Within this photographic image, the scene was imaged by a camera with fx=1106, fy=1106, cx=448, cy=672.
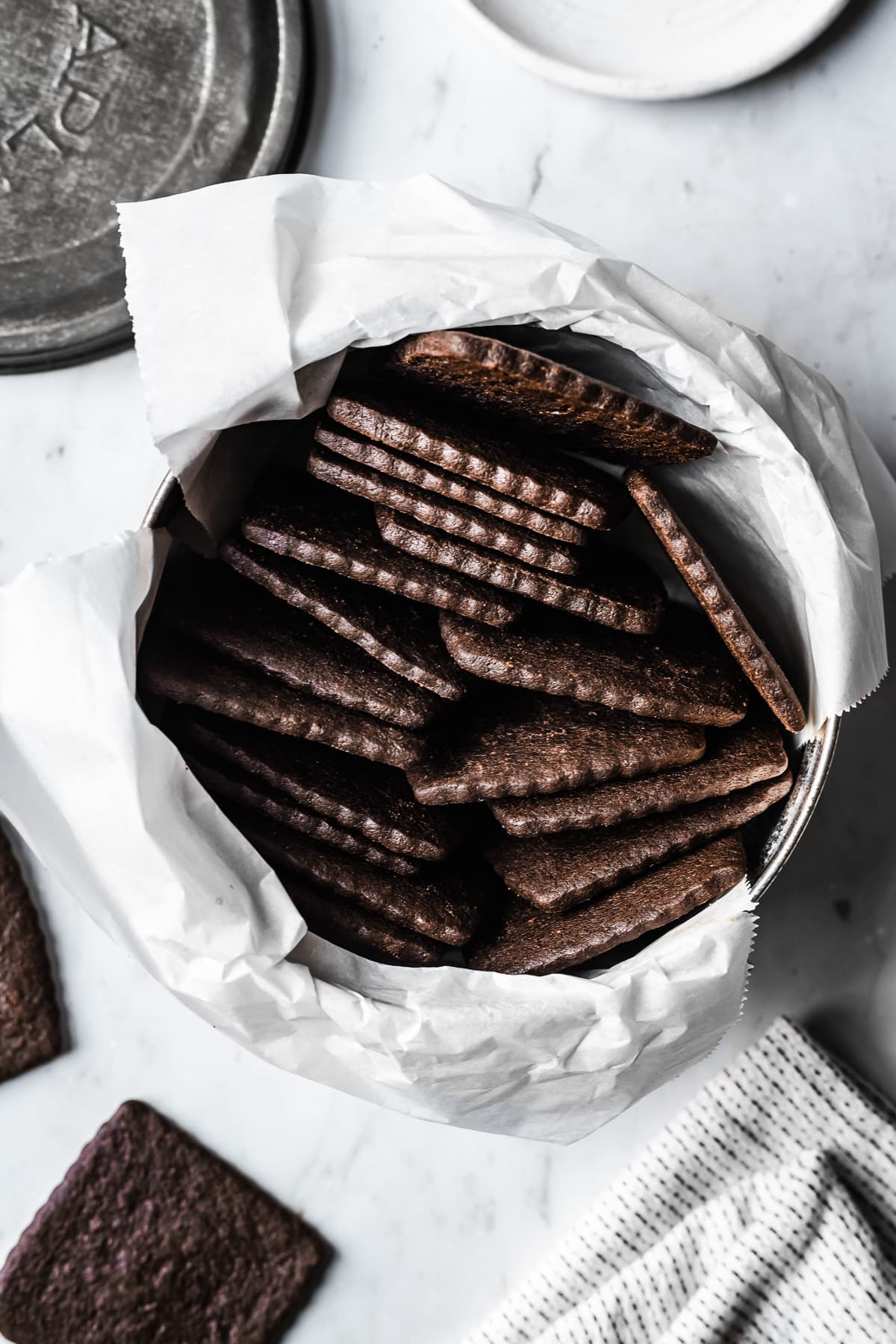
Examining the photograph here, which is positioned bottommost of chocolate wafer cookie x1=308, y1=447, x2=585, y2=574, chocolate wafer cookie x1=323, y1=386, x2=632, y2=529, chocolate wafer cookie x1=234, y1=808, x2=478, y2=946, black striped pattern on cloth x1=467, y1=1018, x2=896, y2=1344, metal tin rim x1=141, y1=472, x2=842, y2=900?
black striped pattern on cloth x1=467, y1=1018, x2=896, y2=1344

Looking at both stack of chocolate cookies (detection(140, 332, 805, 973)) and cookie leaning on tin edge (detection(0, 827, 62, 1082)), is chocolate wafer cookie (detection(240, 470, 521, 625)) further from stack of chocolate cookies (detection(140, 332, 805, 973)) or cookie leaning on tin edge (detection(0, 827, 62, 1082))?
cookie leaning on tin edge (detection(0, 827, 62, 1082))

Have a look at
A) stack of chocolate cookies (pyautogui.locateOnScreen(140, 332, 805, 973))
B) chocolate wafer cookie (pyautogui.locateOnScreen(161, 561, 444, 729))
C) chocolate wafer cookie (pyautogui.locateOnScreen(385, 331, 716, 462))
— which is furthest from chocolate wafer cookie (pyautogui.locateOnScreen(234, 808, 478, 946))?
chocolate wafer cookie (pyautogui.locateOnScreen(385, 331, 716, 462))

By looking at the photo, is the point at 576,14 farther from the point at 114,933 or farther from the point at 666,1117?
the point at 666,1117

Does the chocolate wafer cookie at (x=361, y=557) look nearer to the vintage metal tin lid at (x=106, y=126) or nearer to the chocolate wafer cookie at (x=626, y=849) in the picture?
the chocolate wafer cookie at (x=626, y=849)

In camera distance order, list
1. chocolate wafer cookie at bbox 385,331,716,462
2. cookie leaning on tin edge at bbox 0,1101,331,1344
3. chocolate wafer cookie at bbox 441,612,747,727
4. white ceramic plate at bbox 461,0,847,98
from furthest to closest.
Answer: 1. cookie leaning on tin edge at bbox 0,1101,331,1344
2. white ceramic plate at bbox 461,0,847,98
3. chocolate wafer cookie at bbox 441,612,747,727
4. chocolate wafer cookie at bbox 385,331,716,462

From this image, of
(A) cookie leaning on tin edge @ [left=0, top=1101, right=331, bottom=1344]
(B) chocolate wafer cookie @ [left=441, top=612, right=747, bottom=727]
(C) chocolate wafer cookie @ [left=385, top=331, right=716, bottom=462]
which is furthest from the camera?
(A) cookie leaning on tin edge @ [left=0, top=1101, right=331, bottom=1344]

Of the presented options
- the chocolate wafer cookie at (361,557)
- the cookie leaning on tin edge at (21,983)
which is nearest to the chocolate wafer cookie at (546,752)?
the chocolate wafer cookie at (361,557)

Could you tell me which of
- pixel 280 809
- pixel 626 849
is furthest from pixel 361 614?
pixel 626 849

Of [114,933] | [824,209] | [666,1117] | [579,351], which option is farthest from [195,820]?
[824,209]
